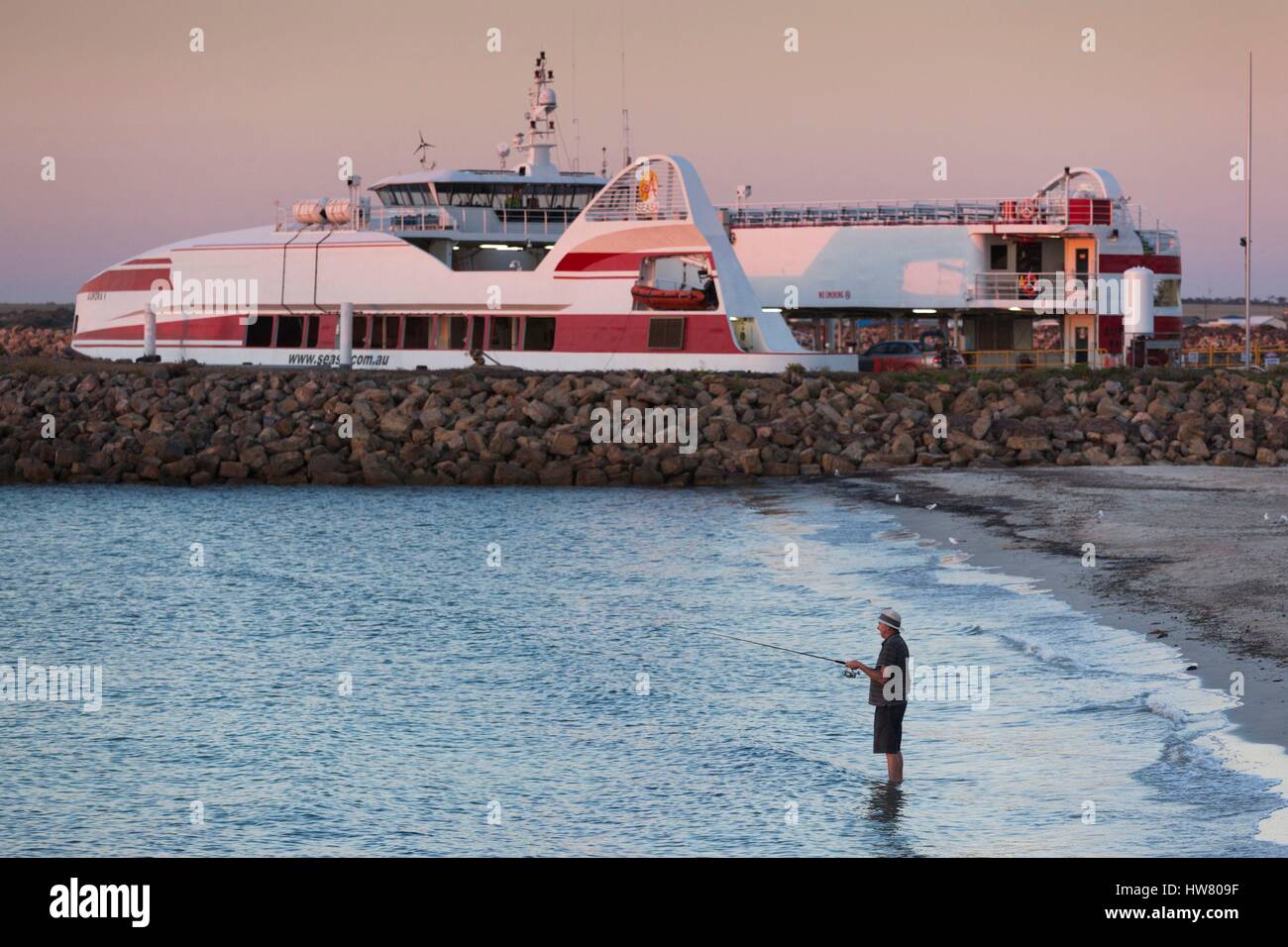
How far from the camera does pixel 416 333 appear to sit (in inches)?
1997

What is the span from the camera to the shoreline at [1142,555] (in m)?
16.8

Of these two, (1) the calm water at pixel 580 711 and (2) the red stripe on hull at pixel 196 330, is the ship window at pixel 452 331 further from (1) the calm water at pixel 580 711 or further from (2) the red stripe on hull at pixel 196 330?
(1) the calm water at pixel 580 711

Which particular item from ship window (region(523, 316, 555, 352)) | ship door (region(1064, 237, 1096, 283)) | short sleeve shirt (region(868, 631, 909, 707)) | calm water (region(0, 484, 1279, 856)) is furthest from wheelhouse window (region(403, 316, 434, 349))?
short sleeve shirt (region(868, 631, 909, 707))

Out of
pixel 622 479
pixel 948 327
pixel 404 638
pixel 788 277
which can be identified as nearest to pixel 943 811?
pixel 404 638

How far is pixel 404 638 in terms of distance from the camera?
939 inches

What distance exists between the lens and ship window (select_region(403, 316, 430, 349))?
5056 cm

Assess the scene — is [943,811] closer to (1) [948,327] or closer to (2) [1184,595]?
(2) [1184,595]

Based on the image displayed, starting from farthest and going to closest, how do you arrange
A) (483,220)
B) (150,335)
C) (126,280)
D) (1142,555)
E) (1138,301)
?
1. (126,280)
2. (150,335)
3. (483,220)
4. (1138,301)
5. (1142,555)

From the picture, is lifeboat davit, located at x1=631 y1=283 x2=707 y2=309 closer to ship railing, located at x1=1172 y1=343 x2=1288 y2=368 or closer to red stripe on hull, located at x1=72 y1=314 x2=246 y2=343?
red stripe on hull, located at x1=72 y1=314 x2=246 y2=343

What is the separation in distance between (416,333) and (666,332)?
27.2ft

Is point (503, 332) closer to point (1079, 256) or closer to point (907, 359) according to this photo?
point (907, 359)

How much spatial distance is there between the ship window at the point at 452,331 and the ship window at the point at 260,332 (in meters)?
6.02

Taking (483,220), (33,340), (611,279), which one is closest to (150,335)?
(483,220)

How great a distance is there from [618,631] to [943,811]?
32.8 feet
